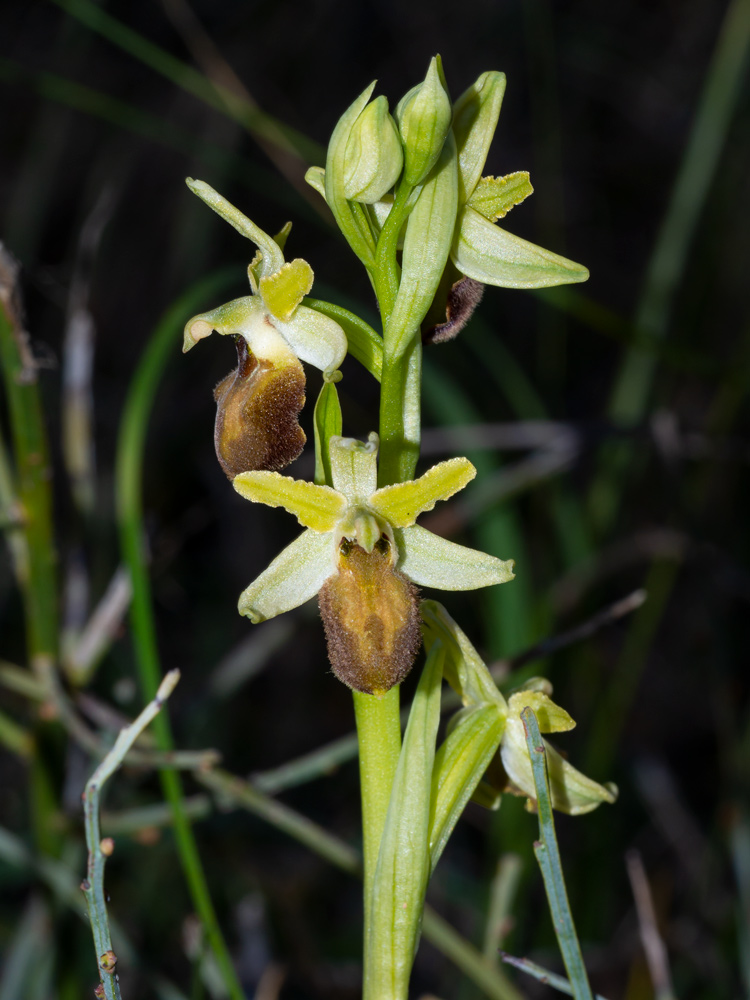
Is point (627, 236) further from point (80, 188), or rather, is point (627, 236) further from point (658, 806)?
point (658, 806)

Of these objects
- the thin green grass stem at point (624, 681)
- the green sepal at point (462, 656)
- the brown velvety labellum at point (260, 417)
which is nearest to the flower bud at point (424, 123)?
the brown velvety labellum at point (260, 417)

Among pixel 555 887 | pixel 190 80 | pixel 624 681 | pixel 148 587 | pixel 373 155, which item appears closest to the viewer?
pixel 555 887

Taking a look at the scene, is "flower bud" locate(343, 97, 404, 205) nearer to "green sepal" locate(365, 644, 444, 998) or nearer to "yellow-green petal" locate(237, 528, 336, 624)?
"yellow-green petal" locate(237, 528, 336, 624)

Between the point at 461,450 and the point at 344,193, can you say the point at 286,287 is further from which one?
the point at 461,450

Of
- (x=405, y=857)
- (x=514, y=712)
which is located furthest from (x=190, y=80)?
(x=405, y=857)

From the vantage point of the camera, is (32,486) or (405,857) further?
(32,486)

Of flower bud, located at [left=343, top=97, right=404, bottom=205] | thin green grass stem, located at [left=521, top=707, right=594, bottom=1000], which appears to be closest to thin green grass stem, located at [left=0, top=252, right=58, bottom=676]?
flower bud, located at [left=343, top=97, right=404, bottom=205]

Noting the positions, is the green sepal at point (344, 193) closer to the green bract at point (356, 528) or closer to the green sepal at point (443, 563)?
the green bract at point (356, 528)
